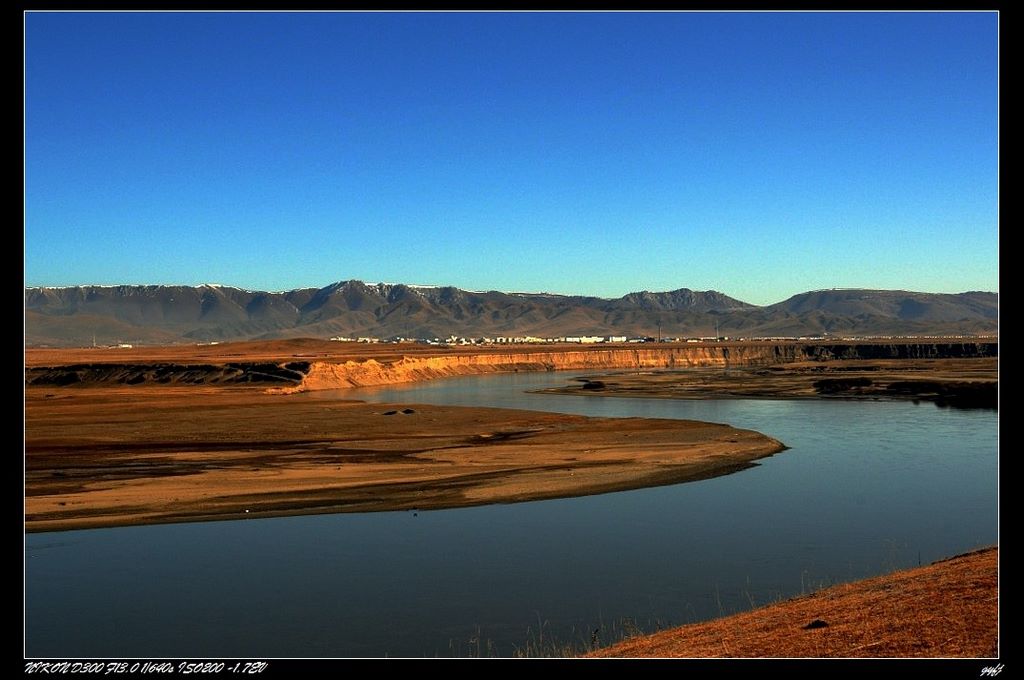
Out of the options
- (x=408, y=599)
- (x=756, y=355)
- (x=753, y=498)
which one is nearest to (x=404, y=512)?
(x=408, y=599)

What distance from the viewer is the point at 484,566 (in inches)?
865

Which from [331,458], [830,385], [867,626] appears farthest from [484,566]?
[830,385]

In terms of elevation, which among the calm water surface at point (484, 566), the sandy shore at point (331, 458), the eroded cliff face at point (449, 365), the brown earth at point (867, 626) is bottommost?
the calm water surface at point (484, 566)

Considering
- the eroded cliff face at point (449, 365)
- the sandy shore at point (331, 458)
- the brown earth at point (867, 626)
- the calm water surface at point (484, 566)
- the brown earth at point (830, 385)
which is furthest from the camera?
the eroded cliff face at point (449, 365)

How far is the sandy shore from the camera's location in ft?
97.3

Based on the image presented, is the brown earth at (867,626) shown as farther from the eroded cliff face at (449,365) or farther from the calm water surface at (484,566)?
the eroded cliff face at (449,365)

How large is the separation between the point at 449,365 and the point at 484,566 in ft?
371

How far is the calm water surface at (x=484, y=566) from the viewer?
57.2 ft

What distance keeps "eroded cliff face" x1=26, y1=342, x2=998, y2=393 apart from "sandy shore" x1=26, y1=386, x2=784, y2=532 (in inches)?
1053

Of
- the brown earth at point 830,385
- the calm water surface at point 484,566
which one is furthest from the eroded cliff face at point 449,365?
the calm water surface at point 484,566

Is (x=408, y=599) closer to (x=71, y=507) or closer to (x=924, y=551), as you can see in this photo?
(x=924, y=551)

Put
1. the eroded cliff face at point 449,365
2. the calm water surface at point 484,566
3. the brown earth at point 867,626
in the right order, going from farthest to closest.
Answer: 1. the eroded cliff face at point 449,365
2. the calm water surface at point 484,566
3. the brown earth at point 867,626

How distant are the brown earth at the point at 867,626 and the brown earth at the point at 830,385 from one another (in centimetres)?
5820

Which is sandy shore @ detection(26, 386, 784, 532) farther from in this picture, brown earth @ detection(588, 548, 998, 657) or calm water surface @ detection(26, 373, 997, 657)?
brown earth @ detection(588, 548, 998, 657)
